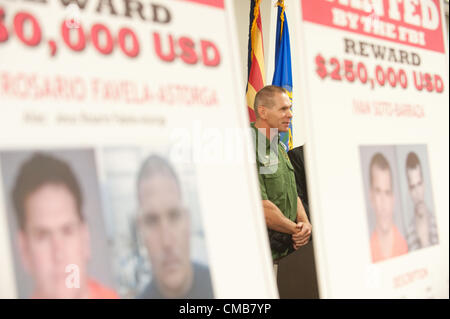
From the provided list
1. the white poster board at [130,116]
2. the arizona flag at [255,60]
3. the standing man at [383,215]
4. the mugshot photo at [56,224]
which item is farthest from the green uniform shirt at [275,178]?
the mugshot photo at [56,224]

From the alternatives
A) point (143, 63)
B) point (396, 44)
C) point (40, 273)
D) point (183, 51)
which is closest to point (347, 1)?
point (396, 44)

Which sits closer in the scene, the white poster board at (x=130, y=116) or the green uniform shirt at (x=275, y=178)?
the white poster board at (x=130, y=116)

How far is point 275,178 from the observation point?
2.63 metres

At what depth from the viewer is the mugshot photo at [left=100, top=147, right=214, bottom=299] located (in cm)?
116

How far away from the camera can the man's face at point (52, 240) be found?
1.07 m

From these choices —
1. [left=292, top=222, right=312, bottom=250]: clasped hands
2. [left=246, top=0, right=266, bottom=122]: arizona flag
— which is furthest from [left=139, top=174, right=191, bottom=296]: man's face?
[left=246, top=0, right=266, bottom=122]: arizona flag

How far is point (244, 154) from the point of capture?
4.55 ft

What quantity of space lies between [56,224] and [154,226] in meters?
0.21

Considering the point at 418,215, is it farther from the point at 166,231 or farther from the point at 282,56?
the point at 282,56

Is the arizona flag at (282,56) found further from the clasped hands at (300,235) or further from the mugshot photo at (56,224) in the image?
the mugshot photo at (56,224)

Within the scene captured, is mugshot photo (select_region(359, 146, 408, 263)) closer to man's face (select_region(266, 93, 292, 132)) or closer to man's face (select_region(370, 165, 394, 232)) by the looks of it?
man's face (select_region(370, 165, 394, 232))

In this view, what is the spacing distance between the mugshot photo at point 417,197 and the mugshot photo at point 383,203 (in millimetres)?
38

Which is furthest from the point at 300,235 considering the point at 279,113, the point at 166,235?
the point at 166,235
